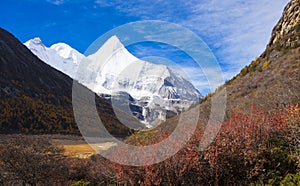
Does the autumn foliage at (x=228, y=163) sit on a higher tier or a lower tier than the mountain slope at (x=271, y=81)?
lower

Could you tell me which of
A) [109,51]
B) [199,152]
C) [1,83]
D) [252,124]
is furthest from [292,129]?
[1,83]

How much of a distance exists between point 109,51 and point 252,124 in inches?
203

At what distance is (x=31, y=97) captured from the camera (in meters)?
99.7

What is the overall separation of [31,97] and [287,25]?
81.0 metres

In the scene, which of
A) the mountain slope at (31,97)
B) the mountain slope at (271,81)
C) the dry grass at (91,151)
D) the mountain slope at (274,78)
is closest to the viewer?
the dry grass at (91,151)

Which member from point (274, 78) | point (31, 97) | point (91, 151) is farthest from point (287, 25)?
point (31, 97)

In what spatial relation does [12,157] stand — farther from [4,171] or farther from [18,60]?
[18,60]

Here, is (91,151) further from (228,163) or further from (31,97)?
(31,97)

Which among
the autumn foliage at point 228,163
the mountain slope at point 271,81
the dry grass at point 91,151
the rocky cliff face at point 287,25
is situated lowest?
the dry grass at point 91,151

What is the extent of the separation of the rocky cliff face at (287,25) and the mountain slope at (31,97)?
1768 inches

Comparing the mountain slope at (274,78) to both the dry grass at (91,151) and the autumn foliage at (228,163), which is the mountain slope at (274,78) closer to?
the dry grass at (91,151)

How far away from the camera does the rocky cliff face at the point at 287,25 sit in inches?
1736

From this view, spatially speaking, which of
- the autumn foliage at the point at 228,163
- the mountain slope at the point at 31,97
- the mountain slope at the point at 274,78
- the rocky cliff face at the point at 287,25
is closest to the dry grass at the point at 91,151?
the autumn foliage at the point at 228,163

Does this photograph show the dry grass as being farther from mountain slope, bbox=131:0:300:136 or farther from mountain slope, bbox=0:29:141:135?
mountain slope, bbox=0:29:141:135
